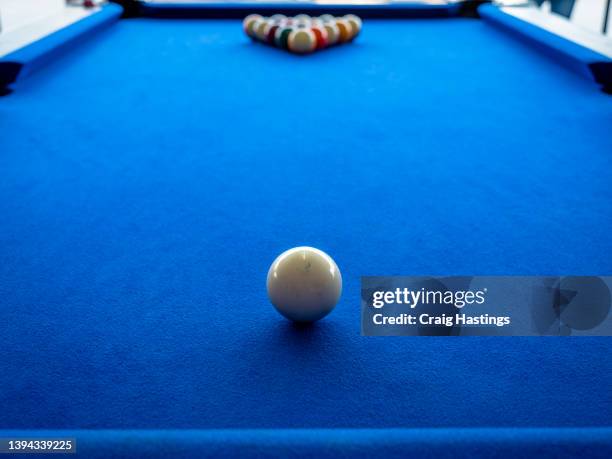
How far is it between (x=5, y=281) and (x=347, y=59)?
2.30m

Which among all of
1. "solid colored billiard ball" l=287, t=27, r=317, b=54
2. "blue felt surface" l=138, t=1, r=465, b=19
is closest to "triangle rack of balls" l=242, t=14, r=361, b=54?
"solid colored billiard ball" l=287, t=27, r=317, b=54

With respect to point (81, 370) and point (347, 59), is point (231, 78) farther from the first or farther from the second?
point (81, 370)

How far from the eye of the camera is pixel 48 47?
9.70 ft

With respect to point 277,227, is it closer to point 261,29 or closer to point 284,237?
point 284,237

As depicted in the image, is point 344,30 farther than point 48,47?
Yes

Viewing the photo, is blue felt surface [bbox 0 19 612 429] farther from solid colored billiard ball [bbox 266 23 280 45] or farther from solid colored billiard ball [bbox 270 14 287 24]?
solid colored billiard ball [bbox 270 14 287 24]

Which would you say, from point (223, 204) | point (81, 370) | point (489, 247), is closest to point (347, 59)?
point (223, 204)

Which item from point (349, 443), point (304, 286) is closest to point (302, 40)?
point (304, 286)

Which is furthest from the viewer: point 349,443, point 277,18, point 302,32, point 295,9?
point 295,9

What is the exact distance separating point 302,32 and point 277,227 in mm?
1985

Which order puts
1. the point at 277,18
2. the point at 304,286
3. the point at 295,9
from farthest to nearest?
the point at 295,9 → the point at 277,18 → the point at 304,286

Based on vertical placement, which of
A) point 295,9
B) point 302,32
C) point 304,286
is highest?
point 304,286

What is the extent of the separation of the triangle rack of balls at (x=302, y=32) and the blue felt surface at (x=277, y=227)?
275 millimetres

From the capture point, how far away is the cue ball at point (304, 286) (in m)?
1.10
